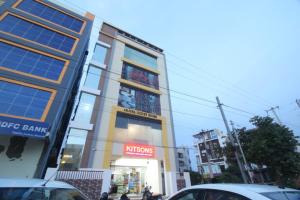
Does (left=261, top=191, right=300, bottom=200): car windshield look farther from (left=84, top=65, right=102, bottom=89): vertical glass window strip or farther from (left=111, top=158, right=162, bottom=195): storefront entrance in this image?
(left=84, top=65, right=102, bottom=89): vertical glass window strip

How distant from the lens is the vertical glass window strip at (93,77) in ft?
61.8

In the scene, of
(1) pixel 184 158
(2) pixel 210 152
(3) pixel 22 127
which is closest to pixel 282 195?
(3) pixel 22 127

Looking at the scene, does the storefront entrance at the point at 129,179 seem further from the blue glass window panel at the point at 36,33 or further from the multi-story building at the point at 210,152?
the multi-story building at the point at 210,152

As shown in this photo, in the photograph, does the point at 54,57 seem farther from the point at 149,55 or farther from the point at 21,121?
the point at 149,55

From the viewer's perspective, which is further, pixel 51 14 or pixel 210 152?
pixel 210 152

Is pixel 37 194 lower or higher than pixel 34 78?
lower

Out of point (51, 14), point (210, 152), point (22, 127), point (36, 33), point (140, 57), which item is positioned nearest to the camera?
point (22, 127)

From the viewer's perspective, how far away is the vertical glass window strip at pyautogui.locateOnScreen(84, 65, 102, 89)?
61.8 ft

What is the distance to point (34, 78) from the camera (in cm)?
1240

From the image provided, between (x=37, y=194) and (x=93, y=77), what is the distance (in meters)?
18.3

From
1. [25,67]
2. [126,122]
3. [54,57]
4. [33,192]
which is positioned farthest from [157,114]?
[33,192]

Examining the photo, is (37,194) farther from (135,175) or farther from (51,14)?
(51,14)

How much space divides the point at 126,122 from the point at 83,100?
527 cm

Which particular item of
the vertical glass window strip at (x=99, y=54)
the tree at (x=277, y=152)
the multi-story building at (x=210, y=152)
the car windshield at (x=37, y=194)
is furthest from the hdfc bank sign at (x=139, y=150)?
the multi-story building at (x=210, y=152)
